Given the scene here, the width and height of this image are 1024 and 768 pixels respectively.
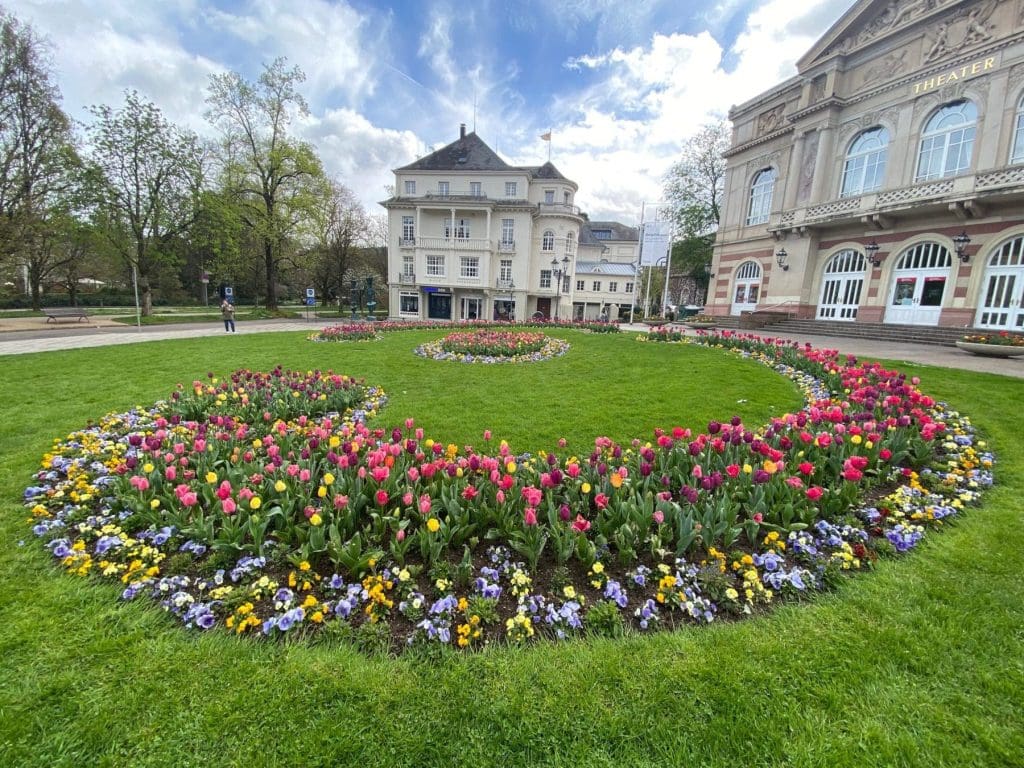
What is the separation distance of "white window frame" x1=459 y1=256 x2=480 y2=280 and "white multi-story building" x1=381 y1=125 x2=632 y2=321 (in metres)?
0.09

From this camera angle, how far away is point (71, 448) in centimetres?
478

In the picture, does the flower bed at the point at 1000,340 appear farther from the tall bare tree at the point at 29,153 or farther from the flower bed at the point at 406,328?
the tall bare tree at the point at 29,153

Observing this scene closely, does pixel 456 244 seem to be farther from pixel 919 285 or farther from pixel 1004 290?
pixel 1004 290

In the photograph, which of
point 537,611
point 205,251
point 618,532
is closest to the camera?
point 537,611

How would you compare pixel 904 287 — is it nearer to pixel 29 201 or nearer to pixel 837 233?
pixel 837 233

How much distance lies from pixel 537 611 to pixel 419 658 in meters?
0.71

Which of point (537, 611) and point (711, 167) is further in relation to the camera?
point (711, 167)

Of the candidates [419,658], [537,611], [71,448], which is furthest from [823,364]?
[71,448]

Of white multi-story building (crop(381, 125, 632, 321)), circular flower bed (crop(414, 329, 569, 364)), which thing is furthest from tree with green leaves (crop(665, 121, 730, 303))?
circular flower bed (crop(414, 329, 569, 364))

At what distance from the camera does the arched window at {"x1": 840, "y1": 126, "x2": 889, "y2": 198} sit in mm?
21438

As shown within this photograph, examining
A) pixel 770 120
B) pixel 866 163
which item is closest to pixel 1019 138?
pixel 866 163

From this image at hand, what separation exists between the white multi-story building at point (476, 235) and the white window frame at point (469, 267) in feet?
0.29

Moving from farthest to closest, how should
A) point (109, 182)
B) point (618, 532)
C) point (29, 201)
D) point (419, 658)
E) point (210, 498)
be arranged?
point (109, 182) → point (29, 201) → point (210, 498) → point (618, 532) → point (419, 658)

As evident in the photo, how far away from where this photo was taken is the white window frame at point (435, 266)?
130 feet
